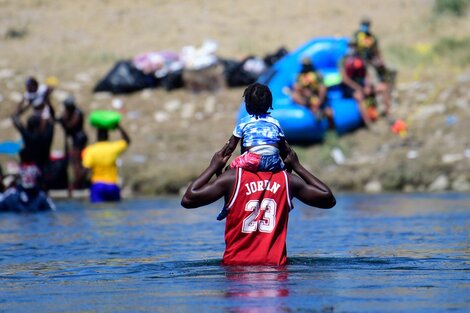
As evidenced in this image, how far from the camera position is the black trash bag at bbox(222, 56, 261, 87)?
28375 mm

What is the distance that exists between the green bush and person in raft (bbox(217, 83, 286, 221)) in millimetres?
30993

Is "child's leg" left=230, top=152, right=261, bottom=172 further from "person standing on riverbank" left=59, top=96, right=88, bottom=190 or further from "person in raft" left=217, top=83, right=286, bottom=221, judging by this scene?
"person standing on riverbank" left=59, top=96, right=88, bottom=190

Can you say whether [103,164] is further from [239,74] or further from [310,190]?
[239,74]

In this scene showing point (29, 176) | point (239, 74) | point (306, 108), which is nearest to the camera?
point (29, 176)

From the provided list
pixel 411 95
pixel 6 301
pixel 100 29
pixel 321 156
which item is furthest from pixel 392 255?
Result: pixel 100 29

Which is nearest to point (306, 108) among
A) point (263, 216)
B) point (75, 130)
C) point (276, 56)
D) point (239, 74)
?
point (276, 56)

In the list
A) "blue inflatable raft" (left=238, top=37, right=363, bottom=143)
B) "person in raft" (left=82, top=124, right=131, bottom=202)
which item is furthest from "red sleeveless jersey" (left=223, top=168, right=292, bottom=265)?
"blue inflatable raft" (left=238, top=37, right=363, bottom=143)

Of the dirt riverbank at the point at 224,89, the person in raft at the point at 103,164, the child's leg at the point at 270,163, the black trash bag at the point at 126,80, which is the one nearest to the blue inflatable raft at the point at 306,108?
the dirt riverbank at the point at 224,89

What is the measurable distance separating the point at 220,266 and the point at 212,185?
0.91 metres

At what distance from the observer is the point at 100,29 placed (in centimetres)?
4234

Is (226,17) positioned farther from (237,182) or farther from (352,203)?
(237,182)

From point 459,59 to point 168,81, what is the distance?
6392mm

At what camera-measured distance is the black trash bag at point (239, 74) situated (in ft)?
93.1

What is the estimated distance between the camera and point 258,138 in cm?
895
